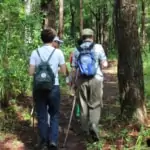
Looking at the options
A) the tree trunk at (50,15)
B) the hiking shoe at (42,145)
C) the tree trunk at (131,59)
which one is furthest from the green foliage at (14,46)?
the tree trunk at (50,15)

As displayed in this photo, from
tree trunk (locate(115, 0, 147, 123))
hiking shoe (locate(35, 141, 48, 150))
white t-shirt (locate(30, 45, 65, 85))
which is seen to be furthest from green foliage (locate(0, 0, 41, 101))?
tree trunk (locate(115, 0, 147, 123))

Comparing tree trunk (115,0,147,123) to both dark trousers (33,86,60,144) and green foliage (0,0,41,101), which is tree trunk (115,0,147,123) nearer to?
dark trousers (33,86,60,144)

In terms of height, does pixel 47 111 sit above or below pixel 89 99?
below

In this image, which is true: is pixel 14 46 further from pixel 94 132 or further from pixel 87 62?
pixel 94 132

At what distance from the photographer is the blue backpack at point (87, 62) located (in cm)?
789

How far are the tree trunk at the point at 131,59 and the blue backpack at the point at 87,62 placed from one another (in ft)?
2.68

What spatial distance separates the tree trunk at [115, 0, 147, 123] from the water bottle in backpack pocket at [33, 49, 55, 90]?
1.83 metres

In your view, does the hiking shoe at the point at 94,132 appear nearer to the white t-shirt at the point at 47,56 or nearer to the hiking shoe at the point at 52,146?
the hiking shoe at the point at 52,146

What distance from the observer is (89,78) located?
8.04m

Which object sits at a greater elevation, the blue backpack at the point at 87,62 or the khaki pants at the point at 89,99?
the blue backpack at the point at 87,62

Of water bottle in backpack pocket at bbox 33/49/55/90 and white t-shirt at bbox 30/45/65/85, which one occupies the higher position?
white t-shirt at bbox 30/45/65/85

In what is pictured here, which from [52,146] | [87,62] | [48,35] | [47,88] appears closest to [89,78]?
[87,62]

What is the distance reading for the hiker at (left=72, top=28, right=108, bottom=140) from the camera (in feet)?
26.0

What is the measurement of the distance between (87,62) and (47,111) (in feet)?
3.84
